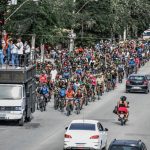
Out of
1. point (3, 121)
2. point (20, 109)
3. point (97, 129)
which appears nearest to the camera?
point (97, 129)

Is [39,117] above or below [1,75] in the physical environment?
below

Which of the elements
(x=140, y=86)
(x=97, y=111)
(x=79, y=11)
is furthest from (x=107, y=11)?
(x=97, y=111)

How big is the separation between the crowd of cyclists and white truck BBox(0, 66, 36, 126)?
5198 mm

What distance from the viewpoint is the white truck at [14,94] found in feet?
125

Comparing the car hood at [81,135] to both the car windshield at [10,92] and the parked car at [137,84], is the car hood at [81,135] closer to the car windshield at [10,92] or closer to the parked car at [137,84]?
the car windshield at [10,92]

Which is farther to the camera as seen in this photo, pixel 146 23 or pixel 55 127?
pixel 146 23

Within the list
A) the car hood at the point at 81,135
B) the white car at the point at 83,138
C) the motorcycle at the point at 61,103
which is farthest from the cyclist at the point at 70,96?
the car hood at the point at 81,135

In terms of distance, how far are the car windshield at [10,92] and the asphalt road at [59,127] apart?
1500mm

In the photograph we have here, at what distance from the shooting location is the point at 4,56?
4156 centimetres

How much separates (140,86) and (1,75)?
61.1 ft

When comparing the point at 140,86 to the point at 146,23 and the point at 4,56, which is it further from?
the point at 146,23

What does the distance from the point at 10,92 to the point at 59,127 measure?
118 inches

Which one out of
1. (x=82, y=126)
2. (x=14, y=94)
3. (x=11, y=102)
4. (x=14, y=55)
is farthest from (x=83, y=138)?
(x=14, y=55)

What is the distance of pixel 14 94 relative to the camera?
3838 cm
